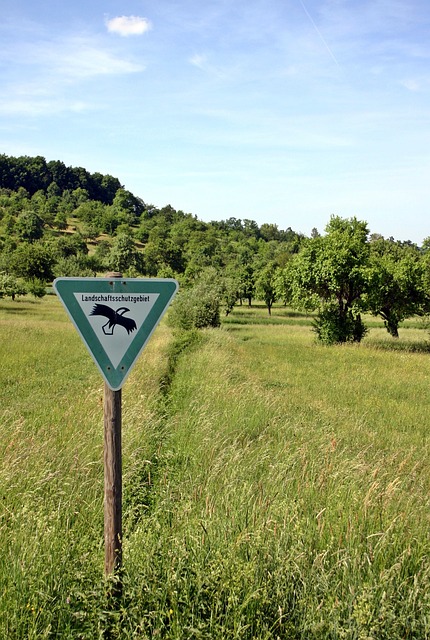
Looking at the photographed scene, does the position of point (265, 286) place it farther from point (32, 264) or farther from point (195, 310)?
point (32, 264)

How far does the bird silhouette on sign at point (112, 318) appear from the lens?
3.23 metres

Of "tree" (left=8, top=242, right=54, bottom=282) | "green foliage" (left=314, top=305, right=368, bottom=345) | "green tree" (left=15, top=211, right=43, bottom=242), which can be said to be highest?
"green tree" (left=15, top=211, right=43, bottom=242)

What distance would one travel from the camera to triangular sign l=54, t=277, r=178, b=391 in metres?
3.21

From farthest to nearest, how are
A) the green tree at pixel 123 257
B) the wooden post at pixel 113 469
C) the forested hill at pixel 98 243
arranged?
the green tree at pixel 123 257
the forested hill at pixel 98 243
the wooden post at pixel 113 469

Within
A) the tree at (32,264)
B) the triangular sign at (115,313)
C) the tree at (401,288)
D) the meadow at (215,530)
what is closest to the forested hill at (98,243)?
the tree at (32,264)

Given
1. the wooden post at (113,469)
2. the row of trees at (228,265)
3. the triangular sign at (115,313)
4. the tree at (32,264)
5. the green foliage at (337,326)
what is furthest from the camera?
the tree at (32,264)

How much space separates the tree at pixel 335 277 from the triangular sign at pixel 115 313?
25499 mm

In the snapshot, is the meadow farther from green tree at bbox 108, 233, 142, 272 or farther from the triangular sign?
→ green tree at bbox 108, 233, 142, 272

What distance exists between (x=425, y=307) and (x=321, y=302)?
7.66 metres

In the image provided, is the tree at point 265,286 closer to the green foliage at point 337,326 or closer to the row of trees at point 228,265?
the row of trees at point 228,265

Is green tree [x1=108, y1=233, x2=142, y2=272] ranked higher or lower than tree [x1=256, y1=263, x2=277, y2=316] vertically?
higher

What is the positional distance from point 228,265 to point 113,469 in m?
90.2

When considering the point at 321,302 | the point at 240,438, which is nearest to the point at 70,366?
the point at 240,438

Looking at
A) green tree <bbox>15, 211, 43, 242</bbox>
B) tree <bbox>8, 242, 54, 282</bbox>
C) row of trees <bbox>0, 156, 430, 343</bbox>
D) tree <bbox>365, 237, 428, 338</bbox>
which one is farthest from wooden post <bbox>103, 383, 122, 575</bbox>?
green tree <bbox>15, 211, 43, 242</bbox>
